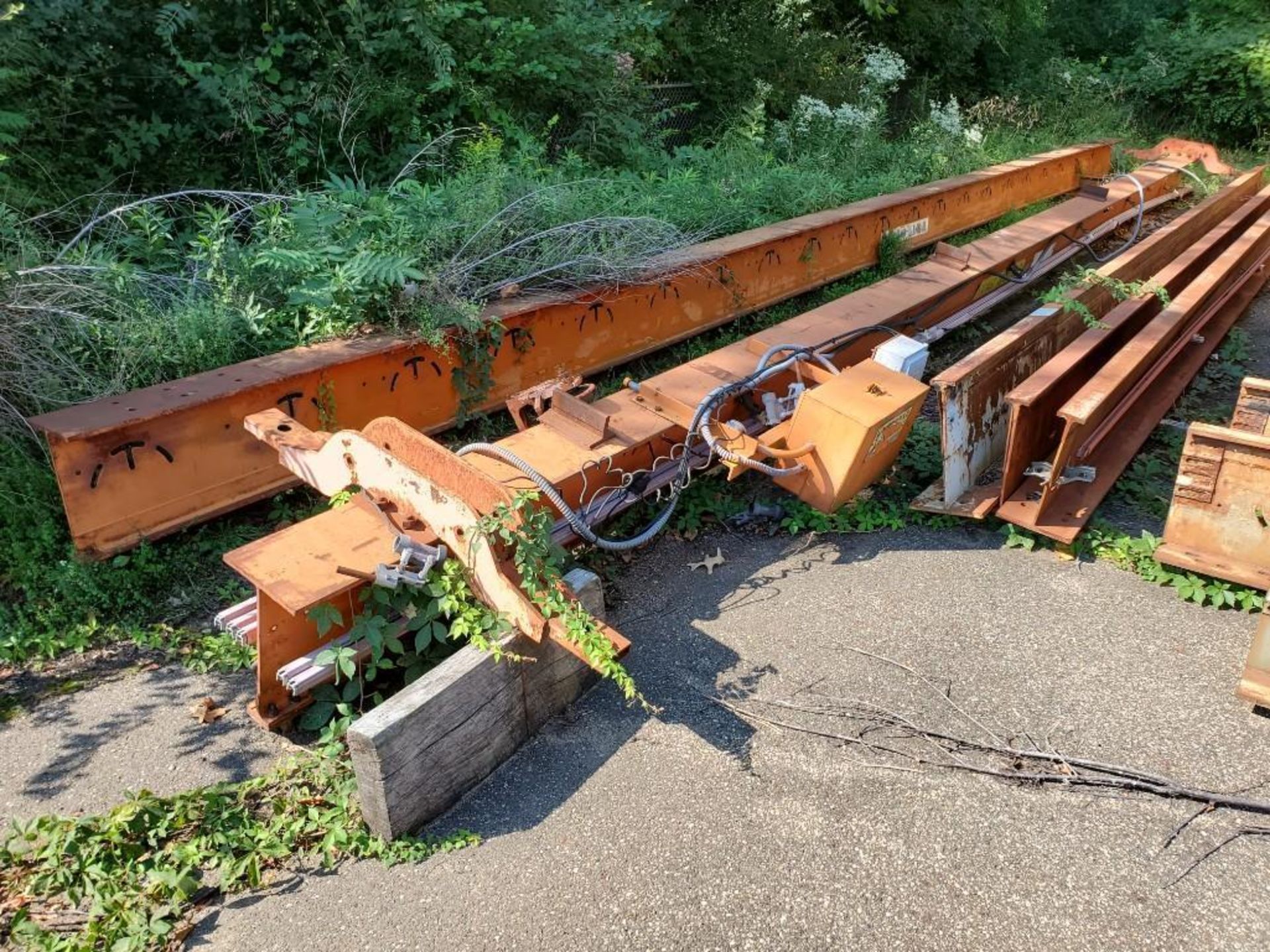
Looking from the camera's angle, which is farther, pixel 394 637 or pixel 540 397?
pixel 540 397

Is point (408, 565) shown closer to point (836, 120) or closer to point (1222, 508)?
point (1222, 508)

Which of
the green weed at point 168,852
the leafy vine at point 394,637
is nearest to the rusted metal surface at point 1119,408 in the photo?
the leafy vine at point 394,637

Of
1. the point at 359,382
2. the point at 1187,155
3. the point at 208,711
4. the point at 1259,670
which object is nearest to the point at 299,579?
the point at 208,711

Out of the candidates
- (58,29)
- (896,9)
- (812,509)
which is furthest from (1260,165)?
(58,29)

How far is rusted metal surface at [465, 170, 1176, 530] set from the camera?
3623 millimetres

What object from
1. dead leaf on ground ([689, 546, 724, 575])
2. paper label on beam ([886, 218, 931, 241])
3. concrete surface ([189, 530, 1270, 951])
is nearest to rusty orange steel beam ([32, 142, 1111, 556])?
paper label on beam ([886, 218, 931, 241])

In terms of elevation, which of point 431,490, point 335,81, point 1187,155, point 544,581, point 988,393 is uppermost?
point 335,81

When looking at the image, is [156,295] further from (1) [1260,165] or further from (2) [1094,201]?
(1) [1260,165]

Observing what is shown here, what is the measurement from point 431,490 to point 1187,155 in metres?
12.4

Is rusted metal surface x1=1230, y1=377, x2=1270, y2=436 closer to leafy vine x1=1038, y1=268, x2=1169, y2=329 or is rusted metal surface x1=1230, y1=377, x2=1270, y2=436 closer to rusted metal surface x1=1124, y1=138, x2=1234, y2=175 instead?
leafy vine x1=1038, y1=268, x2=1169, y2=329

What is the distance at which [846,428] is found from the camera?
377 centimetres

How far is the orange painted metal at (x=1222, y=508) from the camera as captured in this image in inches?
144

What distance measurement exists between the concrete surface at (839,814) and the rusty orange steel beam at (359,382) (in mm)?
1536

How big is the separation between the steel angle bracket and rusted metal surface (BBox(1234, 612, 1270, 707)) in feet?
7.29
